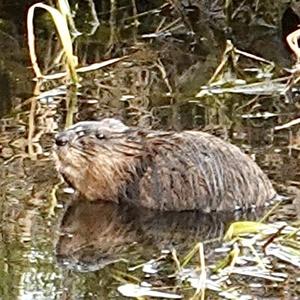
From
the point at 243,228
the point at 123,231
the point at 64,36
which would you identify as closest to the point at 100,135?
the point at 123,231

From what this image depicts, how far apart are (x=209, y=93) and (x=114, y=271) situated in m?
3.09

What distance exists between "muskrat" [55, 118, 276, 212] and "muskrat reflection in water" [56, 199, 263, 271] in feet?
0.17

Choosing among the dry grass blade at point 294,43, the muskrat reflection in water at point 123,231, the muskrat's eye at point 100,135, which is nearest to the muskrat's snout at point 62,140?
the muskrat's eye at point 100,135

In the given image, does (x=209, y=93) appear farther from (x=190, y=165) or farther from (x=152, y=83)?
(x=190, y=165)

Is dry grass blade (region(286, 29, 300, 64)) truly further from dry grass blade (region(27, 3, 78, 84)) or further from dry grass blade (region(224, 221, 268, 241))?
dry grass blade (region(224, 221, 268, 241))

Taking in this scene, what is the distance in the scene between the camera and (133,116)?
21.8 ft

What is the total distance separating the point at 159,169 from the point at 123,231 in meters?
0.39

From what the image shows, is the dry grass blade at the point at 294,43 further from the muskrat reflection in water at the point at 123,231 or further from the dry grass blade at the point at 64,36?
the muskrat reflection in water at the point at 123,231

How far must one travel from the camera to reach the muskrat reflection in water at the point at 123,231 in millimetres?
4582

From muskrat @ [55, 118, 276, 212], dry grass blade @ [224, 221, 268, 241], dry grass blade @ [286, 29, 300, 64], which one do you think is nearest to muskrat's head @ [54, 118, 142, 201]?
muskrat @ [55, 118, 276, 212]

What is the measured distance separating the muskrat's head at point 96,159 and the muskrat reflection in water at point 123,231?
0.07 m

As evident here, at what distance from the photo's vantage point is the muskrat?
5.13m

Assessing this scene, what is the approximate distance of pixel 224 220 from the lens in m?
5.02

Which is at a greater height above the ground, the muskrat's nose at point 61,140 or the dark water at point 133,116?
the muskrat's nose at point 61,140
